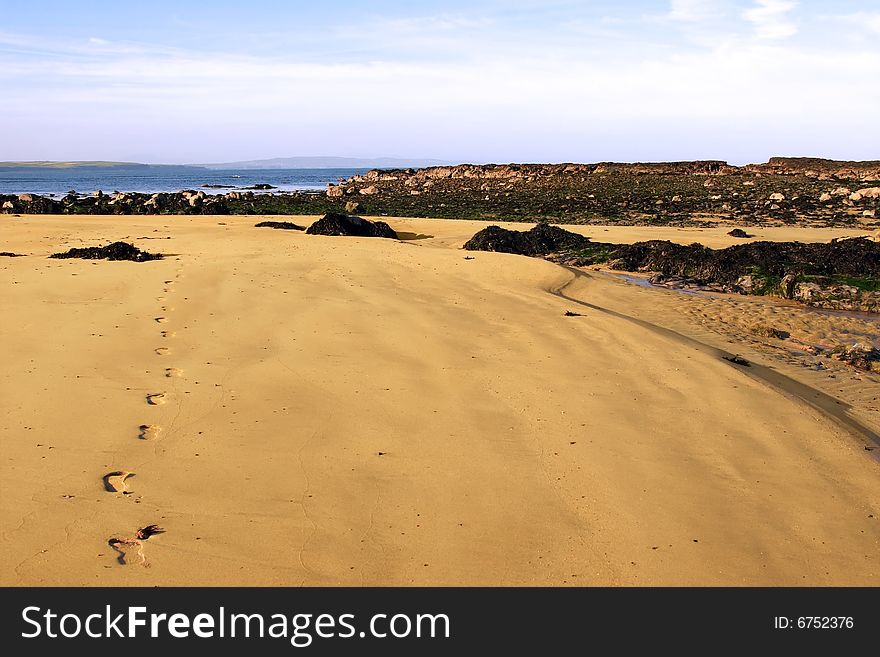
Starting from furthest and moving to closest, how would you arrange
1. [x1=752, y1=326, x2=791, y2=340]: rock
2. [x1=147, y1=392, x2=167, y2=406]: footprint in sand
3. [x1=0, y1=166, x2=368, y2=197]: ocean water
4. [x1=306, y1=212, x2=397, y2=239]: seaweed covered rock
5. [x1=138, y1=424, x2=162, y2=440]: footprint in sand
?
1. [x1=0, y1=166, x2=368, y2=197]: ocean water
2. [x1=306, y1=212, x2=397, y2=239]: seaweed covered rock
3. [x1=752, y1=326, x2=791, y2=340]: rock
4. [x1=147, y1=392, x2=167, y2=406]: footprint in sand
5. [x1=138, y1=424, x2=162, y2=440]: footprint in sand

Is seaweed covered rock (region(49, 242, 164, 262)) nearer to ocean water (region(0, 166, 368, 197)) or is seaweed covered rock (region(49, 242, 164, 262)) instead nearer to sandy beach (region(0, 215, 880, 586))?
sandy beach (region(0, 215, 880, 586))

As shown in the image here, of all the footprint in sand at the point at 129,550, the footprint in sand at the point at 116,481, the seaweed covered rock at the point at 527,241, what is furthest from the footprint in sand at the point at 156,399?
the seaweed covered rock at the point at 527,241

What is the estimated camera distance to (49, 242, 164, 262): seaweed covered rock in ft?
37.1

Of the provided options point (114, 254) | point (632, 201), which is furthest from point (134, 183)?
point (114, 254)

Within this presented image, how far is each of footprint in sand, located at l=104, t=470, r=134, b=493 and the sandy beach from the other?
0.01 m

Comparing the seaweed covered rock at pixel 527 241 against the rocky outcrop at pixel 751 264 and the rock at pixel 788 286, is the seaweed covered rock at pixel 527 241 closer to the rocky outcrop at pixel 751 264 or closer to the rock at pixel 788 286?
the rocky outcrop at pixel 751 264

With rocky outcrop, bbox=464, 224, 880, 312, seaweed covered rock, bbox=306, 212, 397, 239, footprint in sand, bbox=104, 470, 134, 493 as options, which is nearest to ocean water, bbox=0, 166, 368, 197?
seaweed covered rock, bbox=306, 212, 397, 239

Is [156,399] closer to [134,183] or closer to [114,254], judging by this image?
[114,254]

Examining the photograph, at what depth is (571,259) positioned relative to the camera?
15.7 meters

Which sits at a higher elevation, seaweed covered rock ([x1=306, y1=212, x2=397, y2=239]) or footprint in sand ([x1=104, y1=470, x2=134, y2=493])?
seaweed covered rock ([x1=306, y1=212, x2=397, y2=239])

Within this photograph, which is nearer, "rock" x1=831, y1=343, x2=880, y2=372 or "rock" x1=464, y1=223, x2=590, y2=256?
"rock" x1=831, y1=343, x2=880, y2=372

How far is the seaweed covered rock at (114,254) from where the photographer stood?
11312 mm

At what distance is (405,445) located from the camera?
15.1 ft

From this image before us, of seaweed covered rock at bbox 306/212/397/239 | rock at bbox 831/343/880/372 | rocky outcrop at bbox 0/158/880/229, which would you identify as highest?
rocky outcrop at bbox 0/158/880/229
